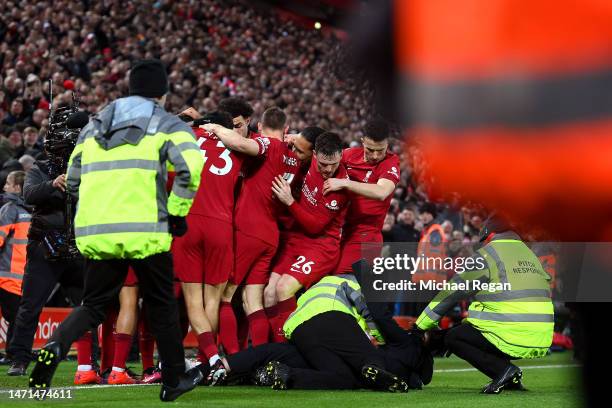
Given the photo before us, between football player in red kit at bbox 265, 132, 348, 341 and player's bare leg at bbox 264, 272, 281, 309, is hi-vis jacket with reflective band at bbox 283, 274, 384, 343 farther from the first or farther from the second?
player's bare leg at bbox 264, 272, 281, 309

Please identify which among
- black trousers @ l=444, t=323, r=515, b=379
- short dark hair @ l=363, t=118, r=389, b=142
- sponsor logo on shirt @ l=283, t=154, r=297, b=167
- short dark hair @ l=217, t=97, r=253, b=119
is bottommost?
black trousers @ l=444, t=323, r=515, b=379

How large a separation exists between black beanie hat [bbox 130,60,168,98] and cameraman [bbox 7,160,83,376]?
2.41 meters

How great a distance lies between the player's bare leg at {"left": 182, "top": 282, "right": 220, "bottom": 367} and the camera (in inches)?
254

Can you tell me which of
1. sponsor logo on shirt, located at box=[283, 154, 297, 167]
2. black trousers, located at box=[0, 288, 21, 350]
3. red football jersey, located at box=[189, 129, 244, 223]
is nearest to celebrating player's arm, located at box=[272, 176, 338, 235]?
sponsor logo on shirt, located at box=[283, 154, 297, 167]

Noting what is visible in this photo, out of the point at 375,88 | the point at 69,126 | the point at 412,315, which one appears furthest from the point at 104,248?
the point at 412,315

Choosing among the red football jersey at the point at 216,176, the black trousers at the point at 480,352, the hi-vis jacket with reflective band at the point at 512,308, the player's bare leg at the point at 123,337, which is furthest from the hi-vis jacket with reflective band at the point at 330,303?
the player's bare leg at the point at 123,337

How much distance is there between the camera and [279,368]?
614 centimetres

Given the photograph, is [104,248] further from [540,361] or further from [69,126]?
[540,361]

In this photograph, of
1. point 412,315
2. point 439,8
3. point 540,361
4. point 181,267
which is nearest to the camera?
point 439,8

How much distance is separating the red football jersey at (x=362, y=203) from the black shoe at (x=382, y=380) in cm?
178

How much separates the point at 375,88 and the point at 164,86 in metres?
4.48

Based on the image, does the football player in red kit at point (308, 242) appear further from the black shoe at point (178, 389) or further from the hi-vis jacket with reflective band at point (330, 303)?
the black shoe at point (178, 389)

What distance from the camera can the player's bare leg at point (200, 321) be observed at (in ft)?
21.1

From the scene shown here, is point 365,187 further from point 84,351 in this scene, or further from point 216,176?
point 84,351
